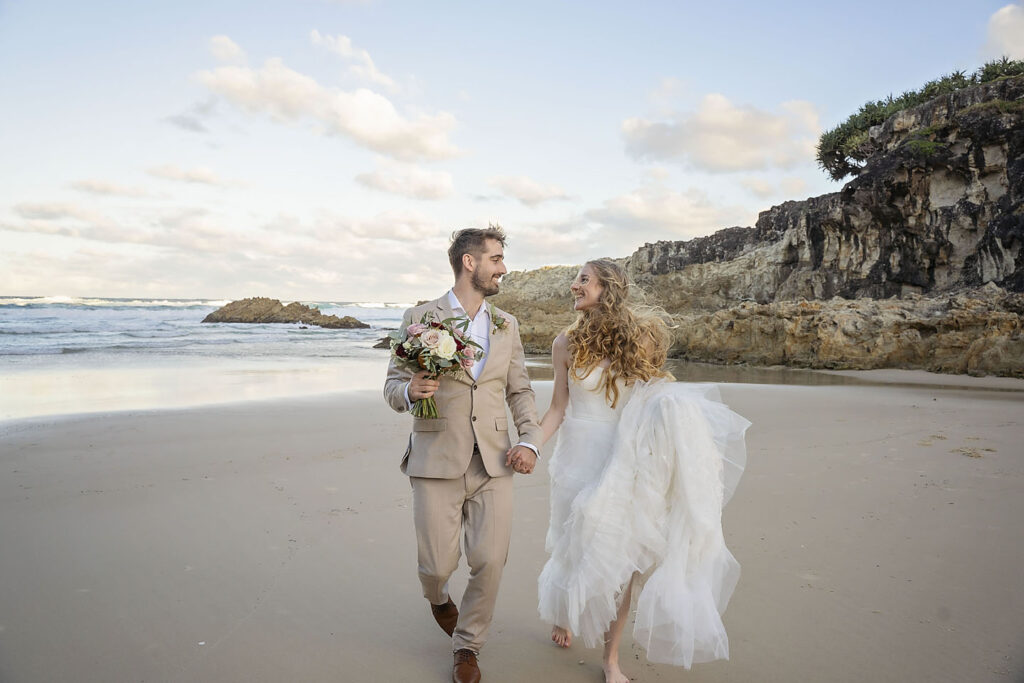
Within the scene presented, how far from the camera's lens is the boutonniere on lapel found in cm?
338

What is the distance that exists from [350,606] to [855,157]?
3805cm

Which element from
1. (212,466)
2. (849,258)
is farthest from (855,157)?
(212,466)

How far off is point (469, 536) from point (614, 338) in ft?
4.02

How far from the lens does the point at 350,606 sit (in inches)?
149

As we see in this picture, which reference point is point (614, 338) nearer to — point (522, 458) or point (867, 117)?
point (522, 458)

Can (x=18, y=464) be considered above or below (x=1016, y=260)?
below

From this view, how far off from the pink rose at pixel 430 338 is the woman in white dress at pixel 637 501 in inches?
33.0

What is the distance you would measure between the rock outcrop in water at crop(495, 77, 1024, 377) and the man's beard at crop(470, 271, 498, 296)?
14.8m

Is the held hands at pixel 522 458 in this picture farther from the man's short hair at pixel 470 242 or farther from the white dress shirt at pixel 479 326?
the man's short hair at pixel 470 242

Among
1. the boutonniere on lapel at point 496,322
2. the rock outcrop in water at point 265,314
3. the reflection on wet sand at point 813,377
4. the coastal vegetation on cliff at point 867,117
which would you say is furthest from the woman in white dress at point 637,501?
the rock outcrop in water at point 265,314

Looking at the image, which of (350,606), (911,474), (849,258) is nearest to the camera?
(350,606)

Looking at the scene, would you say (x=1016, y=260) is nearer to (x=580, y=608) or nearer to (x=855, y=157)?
(x=855, y=157)

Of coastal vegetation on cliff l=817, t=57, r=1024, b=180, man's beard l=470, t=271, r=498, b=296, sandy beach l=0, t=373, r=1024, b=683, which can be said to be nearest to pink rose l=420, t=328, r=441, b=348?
man's beard l=470, t=271, r=498, b=296

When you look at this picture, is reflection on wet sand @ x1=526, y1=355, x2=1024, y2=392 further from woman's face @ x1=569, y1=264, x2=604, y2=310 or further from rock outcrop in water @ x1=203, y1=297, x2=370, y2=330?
rock outcrop in water @ x1=203, y1=297, x2=370, y2=330
